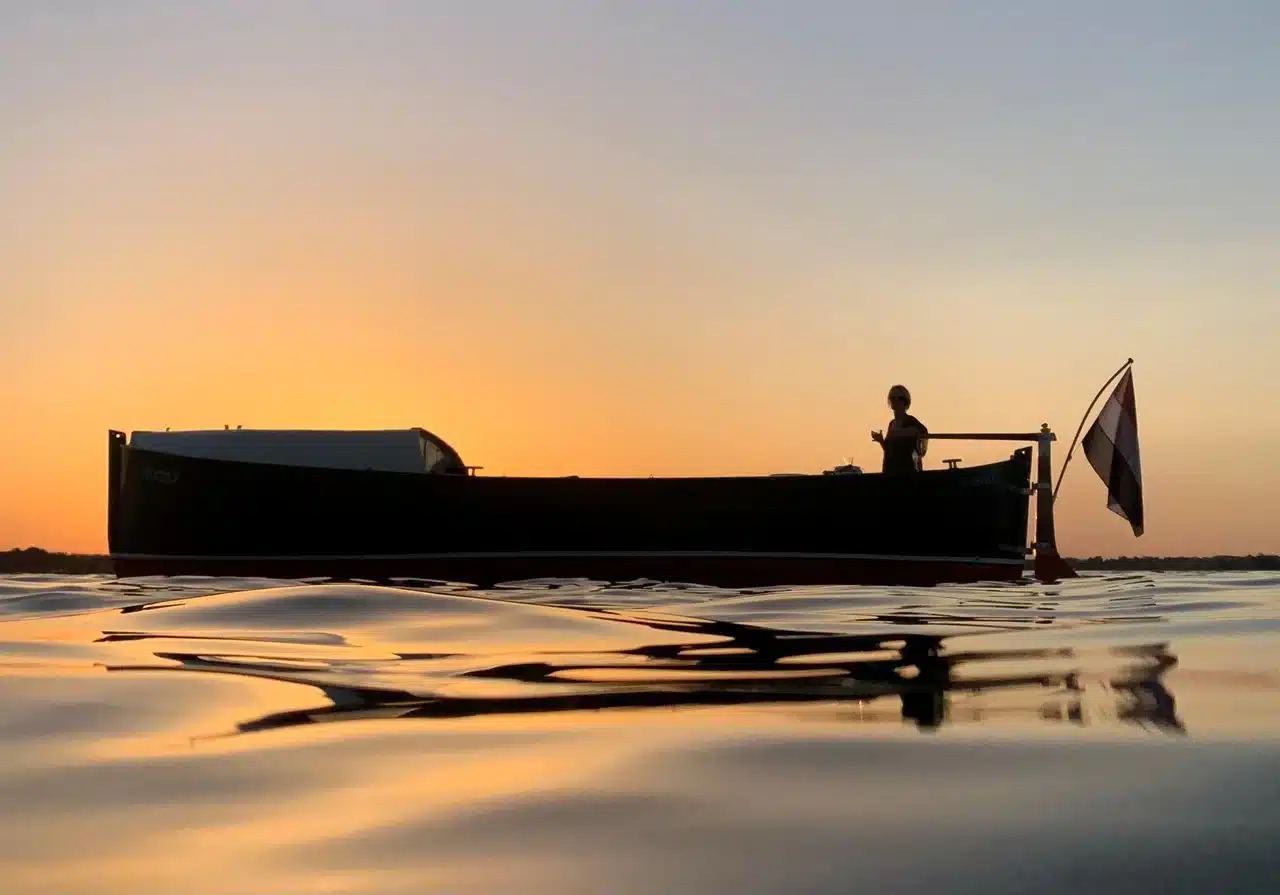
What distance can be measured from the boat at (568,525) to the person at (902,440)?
569 millimetres

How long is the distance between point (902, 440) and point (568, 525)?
6.15 m

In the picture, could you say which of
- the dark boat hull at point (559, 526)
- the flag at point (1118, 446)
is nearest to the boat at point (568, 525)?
the dark boat hull at point (559, 526)

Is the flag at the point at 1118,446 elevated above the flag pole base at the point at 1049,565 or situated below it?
above

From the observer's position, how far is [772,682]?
3525 millimetres

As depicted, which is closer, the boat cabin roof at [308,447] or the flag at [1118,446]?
the flag at [1118,446]

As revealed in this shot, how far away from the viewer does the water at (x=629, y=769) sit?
145 centimetres

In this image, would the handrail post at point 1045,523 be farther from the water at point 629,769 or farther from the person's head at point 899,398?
the water at point 629,769

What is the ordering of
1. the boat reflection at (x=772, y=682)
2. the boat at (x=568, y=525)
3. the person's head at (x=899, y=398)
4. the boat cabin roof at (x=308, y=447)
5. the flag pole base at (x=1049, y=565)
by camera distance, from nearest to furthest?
1. the boat reflection at (x=772, y=682)
2. the person's head at (x=899, y=398)
3. the flag pole base at (x=1049, y=565)
4. the boat at (x=568, y=525)
5. the boat cabin roof at (x=308, y=447)

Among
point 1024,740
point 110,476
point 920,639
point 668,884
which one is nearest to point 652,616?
point 920,639

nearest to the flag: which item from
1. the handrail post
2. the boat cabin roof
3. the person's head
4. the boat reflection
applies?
the handrail post

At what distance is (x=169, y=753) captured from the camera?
224 centimetres

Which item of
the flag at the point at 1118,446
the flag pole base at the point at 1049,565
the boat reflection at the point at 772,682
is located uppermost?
the flag at the point at 1118,446

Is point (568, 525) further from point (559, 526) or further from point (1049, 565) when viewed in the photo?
point (1049, 565)

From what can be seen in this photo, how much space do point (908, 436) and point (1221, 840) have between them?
1881cm
